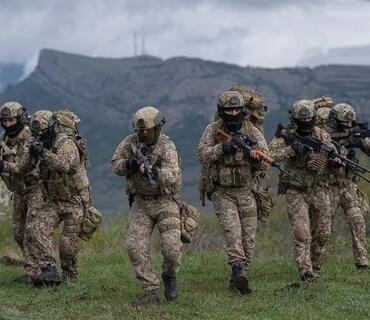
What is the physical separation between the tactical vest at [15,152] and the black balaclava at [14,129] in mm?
40

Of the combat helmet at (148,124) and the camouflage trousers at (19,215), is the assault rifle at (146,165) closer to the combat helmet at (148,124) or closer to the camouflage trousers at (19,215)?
the combat helmet at (148,124)

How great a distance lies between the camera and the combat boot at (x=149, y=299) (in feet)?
32.7

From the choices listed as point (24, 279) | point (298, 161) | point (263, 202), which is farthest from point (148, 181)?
point (24, 279)

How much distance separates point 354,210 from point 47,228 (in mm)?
4574

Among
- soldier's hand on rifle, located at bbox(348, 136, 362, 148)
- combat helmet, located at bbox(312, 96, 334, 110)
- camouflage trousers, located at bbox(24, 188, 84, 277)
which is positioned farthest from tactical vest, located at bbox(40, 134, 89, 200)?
soldier's hand on rifle, located at bbox(348, 136, 362, 148)

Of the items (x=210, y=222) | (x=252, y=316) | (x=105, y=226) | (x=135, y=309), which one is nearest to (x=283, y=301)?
(x=252, y=316)

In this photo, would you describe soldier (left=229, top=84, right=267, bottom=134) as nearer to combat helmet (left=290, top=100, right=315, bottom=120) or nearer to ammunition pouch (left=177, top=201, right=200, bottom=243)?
combat helmet (left=290, top=100, right=315, bottom=120)

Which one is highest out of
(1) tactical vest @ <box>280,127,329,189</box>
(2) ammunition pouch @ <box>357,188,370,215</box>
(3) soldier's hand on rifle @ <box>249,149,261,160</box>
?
(3) soldier's hand on rifle @ <box>249,149,261,160</box>

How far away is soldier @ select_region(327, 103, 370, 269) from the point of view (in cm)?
1252

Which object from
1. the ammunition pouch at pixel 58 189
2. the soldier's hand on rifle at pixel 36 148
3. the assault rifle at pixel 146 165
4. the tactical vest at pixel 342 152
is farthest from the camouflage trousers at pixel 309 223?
the soldier's hand on rifle at pixel 36 148

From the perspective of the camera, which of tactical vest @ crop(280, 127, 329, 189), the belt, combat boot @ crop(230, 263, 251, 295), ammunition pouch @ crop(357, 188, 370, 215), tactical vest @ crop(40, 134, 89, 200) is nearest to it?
the belt

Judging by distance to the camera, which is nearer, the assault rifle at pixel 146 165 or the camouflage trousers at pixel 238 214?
the assault rifle at pixel 146 165

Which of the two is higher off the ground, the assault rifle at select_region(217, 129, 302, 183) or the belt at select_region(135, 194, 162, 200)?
the assault rifle at select_region(217, 129, 302, 183)

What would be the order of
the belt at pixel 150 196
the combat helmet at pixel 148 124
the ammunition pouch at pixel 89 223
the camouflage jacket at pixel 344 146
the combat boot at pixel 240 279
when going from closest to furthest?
the combat helmet at pixel 148 124, the belt at pixel 150 196, the combat boot at pixel 240 279, the ammunition pouch at pixel 89 223, the camouflage jacket at pixel 344 146
